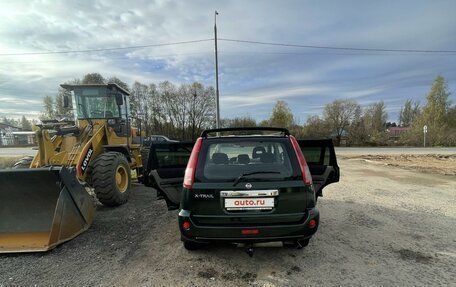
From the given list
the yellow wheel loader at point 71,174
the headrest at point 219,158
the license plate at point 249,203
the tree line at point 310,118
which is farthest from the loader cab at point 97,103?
the tree line at point 310,118

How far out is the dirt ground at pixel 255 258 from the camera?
329 cm

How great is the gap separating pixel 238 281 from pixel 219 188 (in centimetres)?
106

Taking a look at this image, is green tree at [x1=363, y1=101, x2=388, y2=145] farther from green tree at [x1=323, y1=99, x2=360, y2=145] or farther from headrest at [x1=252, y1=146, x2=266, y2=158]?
headrest at [x1=252, y1=146, x2=266, y2=158]

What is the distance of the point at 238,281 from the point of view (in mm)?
3242

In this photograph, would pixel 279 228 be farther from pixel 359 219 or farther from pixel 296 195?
pixel 359 219

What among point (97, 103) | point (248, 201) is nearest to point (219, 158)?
point (248, 201)

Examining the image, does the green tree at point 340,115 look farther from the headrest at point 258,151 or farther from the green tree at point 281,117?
the headrest at point 258,151

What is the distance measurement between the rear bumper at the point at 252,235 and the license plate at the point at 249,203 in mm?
208

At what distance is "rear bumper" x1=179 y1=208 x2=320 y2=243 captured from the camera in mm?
3226

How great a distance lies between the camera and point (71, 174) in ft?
15.1

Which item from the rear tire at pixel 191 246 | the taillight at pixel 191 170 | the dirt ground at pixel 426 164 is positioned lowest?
the dirt ground at pixel 426 164

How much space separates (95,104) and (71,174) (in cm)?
388

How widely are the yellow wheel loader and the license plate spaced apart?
2.60 meters

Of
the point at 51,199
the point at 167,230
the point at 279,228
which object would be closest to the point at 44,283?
the point at 51,199
